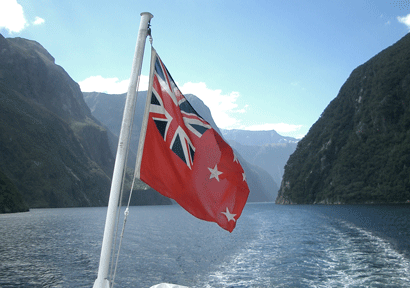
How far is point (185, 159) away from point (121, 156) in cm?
186

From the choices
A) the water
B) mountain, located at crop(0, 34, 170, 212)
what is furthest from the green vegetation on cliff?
the water

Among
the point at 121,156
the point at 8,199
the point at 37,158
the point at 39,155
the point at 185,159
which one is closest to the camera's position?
the point at 121,156

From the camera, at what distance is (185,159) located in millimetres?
6469

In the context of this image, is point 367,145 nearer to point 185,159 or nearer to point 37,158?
point 37,158

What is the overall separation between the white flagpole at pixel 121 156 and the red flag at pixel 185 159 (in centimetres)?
64

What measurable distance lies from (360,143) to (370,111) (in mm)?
18263

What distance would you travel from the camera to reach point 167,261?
84.3 ft

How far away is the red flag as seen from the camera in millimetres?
5934

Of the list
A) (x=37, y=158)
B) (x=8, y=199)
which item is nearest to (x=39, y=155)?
(x=37, y=158)

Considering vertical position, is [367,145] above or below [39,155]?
above

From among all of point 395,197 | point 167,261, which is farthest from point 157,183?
point 395,197

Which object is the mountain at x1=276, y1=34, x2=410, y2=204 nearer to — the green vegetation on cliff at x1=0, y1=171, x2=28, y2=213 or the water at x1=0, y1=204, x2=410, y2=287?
the water at x1=0, y1=204, x2=410, y2=287

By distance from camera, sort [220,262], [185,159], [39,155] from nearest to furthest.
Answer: [185,159], [220,262], [39,155]

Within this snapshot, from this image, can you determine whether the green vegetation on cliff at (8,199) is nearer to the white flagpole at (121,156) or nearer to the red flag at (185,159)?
the red flag at (185,159)
